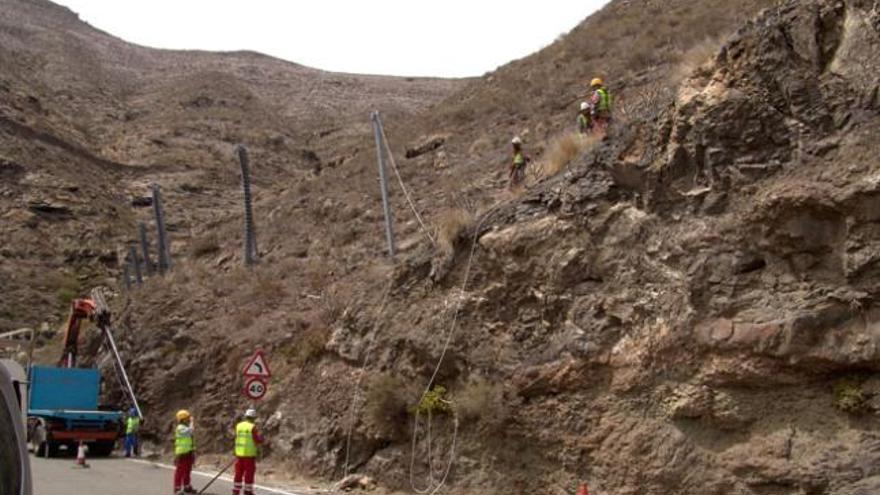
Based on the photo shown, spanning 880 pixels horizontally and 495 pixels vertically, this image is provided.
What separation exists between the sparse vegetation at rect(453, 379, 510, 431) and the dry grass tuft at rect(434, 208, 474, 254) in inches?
104

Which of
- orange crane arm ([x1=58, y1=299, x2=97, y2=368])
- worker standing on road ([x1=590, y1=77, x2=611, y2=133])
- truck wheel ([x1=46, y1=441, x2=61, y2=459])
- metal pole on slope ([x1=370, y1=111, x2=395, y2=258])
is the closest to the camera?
worker standing on road ([x1=590, y1=77, x2=611, y2=133])

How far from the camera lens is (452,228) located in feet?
50.2

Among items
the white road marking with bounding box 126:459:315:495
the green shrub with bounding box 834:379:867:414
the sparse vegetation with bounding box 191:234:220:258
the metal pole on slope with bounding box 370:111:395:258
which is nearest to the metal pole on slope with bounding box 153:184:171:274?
the sparse vegetation with bounding box 191:234:220:258

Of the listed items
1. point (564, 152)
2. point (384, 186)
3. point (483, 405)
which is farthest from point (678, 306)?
point (384, 186)

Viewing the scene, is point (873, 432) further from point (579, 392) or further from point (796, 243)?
point (579, 392)

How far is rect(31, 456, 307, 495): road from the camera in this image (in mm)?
14203

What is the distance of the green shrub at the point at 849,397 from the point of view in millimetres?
9922

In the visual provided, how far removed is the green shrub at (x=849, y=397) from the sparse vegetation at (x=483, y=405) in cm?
448

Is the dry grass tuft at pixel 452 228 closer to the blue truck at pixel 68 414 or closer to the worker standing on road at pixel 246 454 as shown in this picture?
the worker standing on road at pixel 246 454

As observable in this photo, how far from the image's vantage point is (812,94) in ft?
38.1

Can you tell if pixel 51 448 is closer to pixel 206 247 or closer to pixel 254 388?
pixel 206 247

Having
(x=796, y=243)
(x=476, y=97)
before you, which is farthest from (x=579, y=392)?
(x=476, y=97)

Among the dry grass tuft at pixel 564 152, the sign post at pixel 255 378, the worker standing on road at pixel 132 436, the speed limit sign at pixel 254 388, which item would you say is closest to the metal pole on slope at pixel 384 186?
the dry grass tuft at pixel 564 152

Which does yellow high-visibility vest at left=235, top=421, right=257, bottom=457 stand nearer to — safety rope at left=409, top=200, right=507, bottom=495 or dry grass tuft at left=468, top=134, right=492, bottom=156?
safety rope at left=409, top=200, right=507, bottom=495
